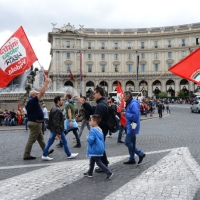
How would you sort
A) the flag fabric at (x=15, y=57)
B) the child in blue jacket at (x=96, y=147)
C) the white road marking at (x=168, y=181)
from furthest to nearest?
the flag fabric at (x=15, y=57) < the child in blue jacket at (x=96, y=147) < the white road marking at (x=168, y=181)

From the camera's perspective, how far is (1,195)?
4.64m

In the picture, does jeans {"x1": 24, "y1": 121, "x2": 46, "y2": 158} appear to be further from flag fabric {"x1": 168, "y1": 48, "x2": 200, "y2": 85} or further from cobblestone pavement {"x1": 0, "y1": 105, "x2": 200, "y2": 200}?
flag fabric {"x1": 168, "y1": 48, "x2": 200, "y2": 85}

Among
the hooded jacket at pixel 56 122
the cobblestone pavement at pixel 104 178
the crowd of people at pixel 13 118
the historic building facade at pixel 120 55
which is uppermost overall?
the historic building facade at pixel 120 55

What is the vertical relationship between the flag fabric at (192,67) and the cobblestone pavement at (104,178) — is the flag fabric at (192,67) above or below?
above

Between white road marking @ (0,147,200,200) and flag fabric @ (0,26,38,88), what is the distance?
3.99 metres

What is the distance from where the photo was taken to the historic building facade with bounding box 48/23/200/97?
7381 centimetres

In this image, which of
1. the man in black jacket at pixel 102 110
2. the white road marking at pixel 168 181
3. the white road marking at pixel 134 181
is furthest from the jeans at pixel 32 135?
the white road marking at pixel 168 181

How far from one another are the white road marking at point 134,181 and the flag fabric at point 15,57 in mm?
3986

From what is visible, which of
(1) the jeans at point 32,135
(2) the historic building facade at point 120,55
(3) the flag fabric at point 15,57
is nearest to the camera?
(1) the jeans at point 32,135

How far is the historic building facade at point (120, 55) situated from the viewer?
73.8 m

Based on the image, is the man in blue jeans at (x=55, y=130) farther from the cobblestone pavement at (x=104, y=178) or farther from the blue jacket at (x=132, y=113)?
the blue jacket at (x=132, y=113)

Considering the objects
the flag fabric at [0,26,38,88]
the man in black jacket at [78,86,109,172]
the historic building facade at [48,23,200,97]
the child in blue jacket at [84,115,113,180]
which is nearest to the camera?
the child in blue jacket at [84,115,113,180]

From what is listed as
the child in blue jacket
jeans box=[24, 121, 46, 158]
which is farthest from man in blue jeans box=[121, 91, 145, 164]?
jeans box=[24, 121, 46, 158]

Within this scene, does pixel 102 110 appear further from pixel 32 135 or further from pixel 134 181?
pixel 32 135
